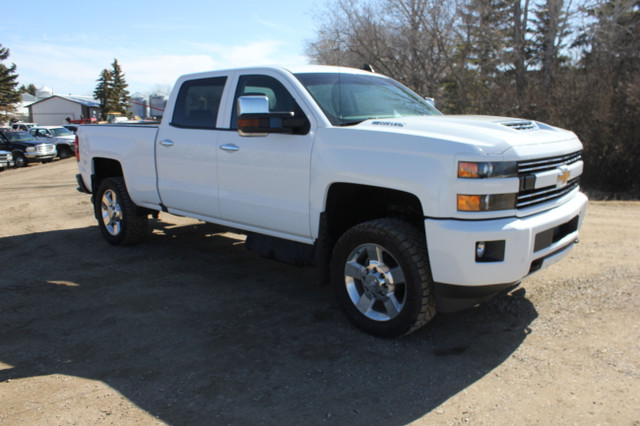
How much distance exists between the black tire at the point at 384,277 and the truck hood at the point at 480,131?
69cm

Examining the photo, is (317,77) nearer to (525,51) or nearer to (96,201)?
(96,201)

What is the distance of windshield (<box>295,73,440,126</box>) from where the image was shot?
14.5 ft

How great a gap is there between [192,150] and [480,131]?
2.88 meters

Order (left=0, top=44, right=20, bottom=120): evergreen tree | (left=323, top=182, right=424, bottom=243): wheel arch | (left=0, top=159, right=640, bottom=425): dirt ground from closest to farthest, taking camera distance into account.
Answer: (left=0, top=159, right=640, bottom=425): dirt ground
(left=323, top=182, right=424, bottom=243): wheel arch
(left=0, top=44, right=20, bottom=120): evergreen tree

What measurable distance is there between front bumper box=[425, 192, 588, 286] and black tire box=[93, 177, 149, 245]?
438cm

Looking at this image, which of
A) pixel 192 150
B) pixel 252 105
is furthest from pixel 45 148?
pixel 252 105

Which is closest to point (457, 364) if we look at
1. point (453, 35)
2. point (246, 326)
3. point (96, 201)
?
point (246, 326)

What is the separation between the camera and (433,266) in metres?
3.53

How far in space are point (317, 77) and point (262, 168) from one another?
95cm

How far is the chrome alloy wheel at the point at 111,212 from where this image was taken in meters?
6.82

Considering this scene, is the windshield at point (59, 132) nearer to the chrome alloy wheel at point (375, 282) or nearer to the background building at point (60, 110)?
the chrome alloy wheel at point (375, 282)

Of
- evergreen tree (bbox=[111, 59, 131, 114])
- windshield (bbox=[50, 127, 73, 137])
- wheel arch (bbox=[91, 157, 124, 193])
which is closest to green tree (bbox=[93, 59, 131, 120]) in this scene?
evergreen tree (bbox=[111, 59, 131, 114])

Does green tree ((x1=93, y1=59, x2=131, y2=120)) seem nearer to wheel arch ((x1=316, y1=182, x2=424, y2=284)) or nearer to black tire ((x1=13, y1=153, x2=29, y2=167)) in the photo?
black tire ((x1=13, y1=153, x2=29, y2=167))

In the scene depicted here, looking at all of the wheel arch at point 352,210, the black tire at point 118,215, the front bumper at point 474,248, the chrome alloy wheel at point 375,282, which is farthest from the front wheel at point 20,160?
the front bumper at point 474,248
